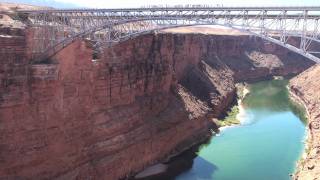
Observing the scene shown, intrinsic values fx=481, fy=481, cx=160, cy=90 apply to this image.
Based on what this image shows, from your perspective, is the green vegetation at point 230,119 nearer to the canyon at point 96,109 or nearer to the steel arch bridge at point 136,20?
the canyon at point 96,109

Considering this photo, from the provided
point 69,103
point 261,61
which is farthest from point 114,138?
point 261,61

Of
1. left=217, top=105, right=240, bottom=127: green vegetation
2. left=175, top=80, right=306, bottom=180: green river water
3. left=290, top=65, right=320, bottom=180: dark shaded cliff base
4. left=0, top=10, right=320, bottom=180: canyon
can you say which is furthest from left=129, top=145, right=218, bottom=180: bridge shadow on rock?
left=217, top=105, right=240, bottom=127: green vegetation

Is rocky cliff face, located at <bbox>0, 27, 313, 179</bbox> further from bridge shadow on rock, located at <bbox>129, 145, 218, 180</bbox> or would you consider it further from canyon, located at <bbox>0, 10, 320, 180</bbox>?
bridge shadow on rock, located at <bbox>129, 145, 218, 180</bbox>

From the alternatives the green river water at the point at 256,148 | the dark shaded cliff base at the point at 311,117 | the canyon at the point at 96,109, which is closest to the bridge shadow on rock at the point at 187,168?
the green river water at the point at 256,148

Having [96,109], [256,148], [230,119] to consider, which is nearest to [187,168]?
[256,148]

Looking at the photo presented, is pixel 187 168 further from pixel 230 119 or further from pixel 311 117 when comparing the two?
pixel 311 117

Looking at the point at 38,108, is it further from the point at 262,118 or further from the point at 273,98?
the point at 273,98
